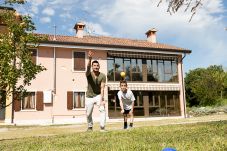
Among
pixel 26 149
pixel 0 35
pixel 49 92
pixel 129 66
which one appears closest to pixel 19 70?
pixel 0 35

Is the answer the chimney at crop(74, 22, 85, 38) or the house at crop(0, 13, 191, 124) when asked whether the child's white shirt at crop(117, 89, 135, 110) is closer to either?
the house at crop(0, 13, 191, 124)

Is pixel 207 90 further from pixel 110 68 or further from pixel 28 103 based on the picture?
pixel 28 103

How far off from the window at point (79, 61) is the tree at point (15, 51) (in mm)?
16545

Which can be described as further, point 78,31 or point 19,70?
point 78,31

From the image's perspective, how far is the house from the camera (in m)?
26.7

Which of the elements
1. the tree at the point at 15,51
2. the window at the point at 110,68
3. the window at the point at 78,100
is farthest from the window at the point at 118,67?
the tree at the point at 15,51

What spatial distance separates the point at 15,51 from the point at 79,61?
Result: 1748 cm

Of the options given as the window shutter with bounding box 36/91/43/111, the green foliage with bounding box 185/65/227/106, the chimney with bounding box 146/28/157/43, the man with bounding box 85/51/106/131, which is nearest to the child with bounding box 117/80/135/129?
the man with bounding box 85/51/106/131

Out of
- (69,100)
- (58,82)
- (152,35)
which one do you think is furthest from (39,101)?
(152,35)

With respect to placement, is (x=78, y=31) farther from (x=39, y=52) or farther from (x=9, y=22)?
(x=9, y=22)

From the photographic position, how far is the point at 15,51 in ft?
36.3

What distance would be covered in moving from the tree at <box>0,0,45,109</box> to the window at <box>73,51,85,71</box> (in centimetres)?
1655

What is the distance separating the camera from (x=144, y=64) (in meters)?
31.5

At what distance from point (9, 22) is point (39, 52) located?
53.3ft
